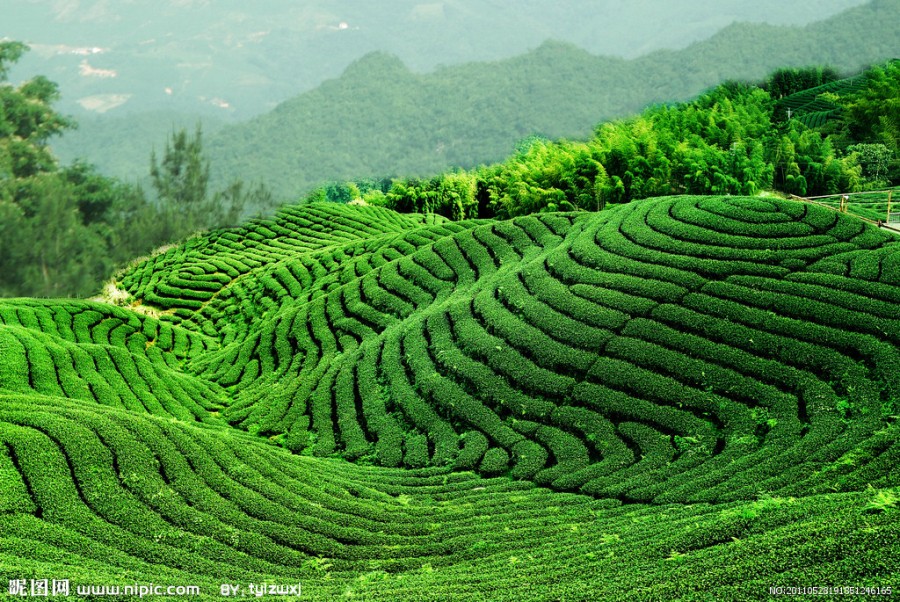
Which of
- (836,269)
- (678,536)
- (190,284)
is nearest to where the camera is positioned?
(678,536)

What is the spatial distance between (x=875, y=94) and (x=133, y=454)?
34.0 m

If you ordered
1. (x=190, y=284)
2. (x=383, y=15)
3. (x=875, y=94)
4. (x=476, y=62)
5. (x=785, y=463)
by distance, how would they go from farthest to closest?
1. (x=383, y=15)
2. (x=476, y=62)
3. (x=875, y=94)
4. (x=190, y=284)
5. (x=785, y=463)

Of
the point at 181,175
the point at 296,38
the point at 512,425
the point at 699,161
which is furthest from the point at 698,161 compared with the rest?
the point at 296,38

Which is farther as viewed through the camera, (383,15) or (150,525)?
(383,15)

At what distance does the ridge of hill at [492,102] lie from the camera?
4172cm

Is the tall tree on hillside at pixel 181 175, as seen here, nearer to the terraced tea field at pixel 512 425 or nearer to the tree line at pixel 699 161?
the terraced tea field at pixel 512 425

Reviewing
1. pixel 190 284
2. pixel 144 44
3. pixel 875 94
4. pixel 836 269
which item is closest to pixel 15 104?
pixel 190 284

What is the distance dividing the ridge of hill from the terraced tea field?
22218 millimetres

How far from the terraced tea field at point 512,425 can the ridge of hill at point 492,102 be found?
22.2 metres

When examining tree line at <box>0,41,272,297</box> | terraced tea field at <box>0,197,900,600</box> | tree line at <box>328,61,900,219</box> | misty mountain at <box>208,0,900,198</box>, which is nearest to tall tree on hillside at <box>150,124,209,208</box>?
tree line at <box>0,41,272,297</box>

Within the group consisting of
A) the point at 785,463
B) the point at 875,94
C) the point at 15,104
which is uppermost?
the point at 875,94

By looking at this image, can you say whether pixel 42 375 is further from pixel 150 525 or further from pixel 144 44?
pixel 144 44

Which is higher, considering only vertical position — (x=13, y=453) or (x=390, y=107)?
(x=390, y=107)

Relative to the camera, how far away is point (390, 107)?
159 ft
